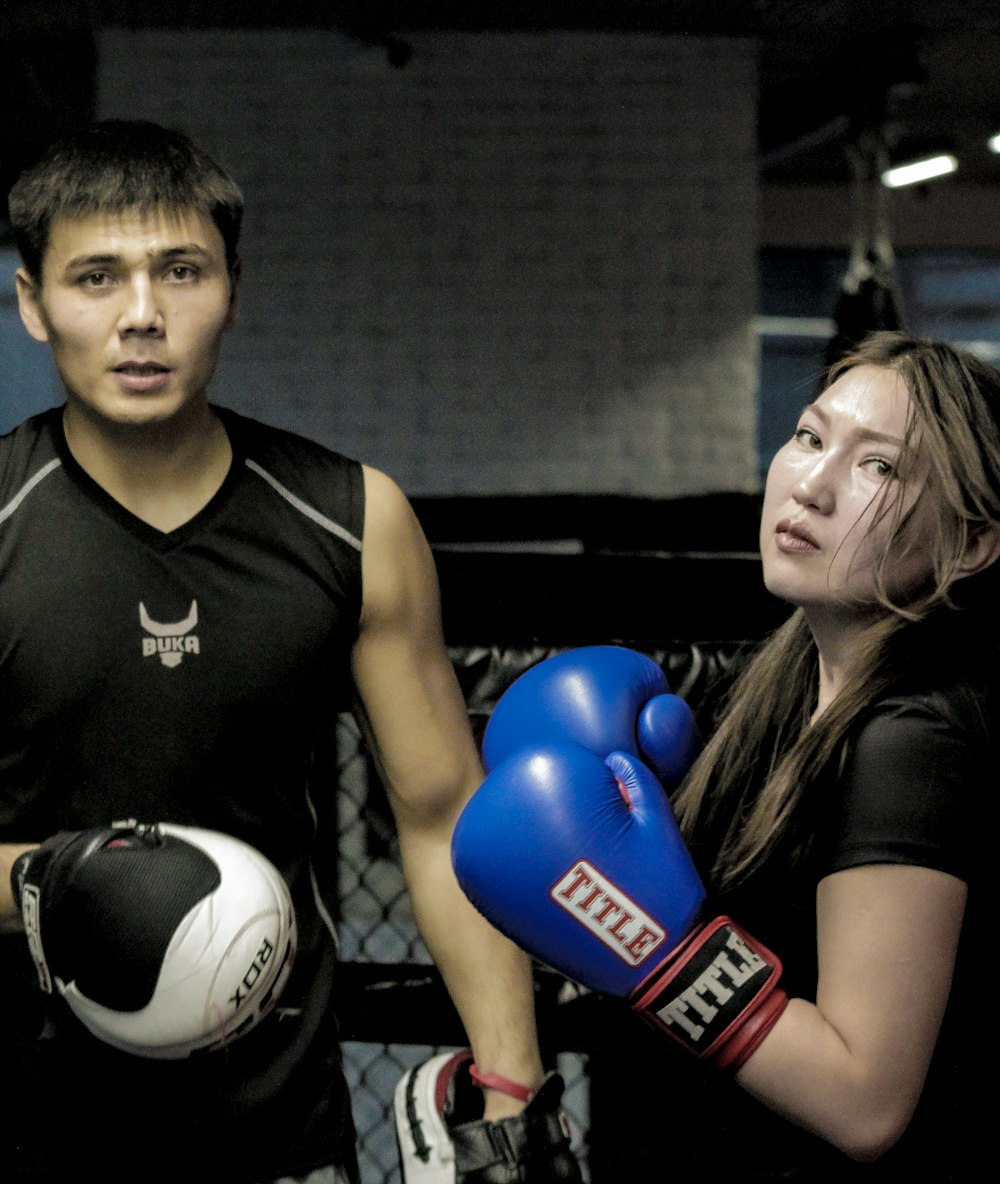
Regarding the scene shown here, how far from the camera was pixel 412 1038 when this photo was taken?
153 cm

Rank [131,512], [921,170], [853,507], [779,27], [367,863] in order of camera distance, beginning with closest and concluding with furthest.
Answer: [853,507] → [131,512] → [367,863] → [779,27] → [921,170]

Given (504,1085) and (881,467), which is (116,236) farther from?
(504,1085)

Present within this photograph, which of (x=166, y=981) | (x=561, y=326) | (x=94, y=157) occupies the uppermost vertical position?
(x=561, y=326)

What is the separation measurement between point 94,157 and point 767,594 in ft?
2.81

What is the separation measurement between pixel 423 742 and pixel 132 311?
0.49 meters

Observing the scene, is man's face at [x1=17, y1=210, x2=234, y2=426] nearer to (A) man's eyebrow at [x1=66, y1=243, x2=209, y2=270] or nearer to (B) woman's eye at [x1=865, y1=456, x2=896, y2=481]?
(A) man's eyebrow at [x1=66, y1=243, x2=209, y2=270]

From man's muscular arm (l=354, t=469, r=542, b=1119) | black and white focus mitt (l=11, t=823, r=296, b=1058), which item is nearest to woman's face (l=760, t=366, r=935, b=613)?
man's muscular arm (l=354, t=469, r=542, b=1119)

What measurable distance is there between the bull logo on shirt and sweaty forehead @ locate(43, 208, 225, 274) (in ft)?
1.08

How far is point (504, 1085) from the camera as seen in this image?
1.27 metres

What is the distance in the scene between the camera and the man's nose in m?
1.25

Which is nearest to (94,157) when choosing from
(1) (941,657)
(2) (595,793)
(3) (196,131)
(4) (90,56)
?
(2) (595,793)

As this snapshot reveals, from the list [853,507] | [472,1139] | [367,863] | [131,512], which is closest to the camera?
[853,507]

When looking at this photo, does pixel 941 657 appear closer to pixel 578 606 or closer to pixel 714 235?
pixel 578 606

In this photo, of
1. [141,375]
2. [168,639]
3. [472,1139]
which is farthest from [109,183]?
[472,1139]
